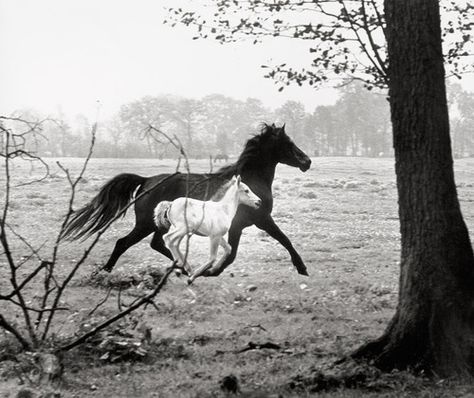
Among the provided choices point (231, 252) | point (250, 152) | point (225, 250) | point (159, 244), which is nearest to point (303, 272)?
point (231, 252)

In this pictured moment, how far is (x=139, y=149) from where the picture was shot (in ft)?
70.8

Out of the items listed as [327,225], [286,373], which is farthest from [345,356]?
[327,225]

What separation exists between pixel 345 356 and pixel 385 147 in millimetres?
32531

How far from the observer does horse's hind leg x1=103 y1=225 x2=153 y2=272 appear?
426 inches

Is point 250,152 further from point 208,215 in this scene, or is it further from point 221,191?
point 208,215

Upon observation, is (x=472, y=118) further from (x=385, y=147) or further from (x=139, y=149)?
(x=139, y=149)

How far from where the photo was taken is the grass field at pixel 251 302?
6.16 meters

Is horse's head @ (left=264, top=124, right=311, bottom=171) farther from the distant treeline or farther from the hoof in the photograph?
the hoof

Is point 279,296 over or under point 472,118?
under

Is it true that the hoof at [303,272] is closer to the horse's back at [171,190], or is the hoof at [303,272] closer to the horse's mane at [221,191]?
the horse's mane at [221,191]

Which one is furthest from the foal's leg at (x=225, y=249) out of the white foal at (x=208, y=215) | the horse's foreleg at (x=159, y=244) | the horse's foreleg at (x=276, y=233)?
the horse's foreleg at (x=159, y=244)

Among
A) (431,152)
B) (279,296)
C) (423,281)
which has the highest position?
(431,152)

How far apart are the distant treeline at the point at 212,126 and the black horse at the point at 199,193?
51cm

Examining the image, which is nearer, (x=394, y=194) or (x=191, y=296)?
(x=191, y=296)
